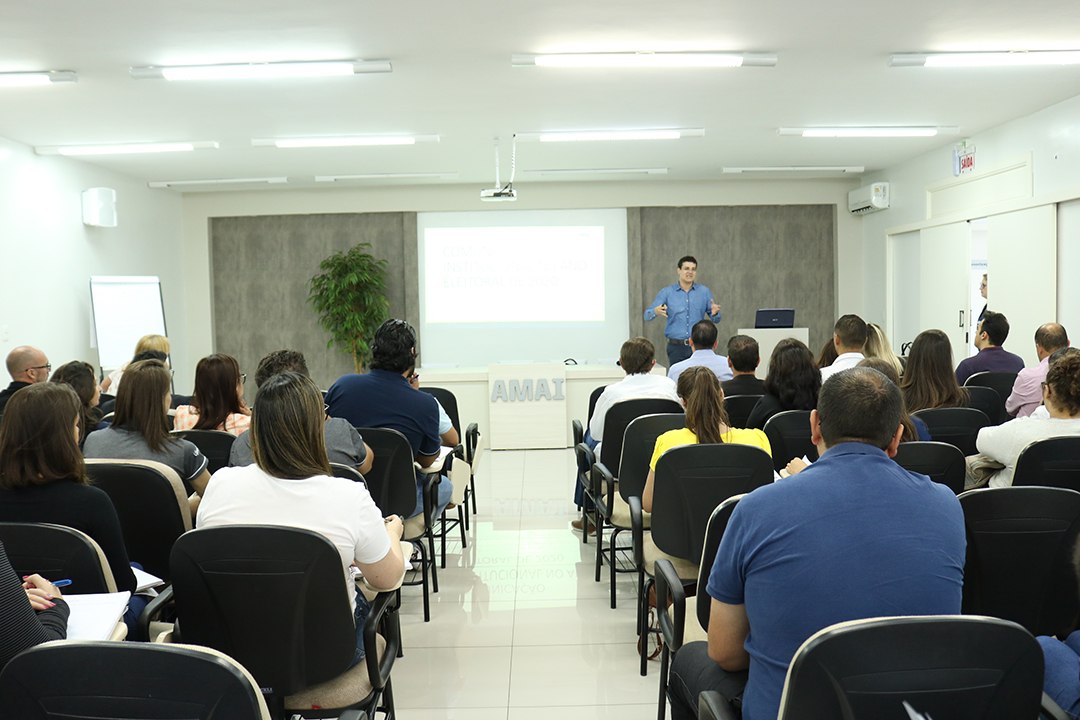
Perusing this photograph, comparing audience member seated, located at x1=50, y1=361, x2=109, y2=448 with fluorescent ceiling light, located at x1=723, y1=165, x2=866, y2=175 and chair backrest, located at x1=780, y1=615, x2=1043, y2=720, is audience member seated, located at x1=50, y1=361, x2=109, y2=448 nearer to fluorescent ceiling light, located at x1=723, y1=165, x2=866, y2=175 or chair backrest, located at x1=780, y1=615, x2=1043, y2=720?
chair backrest, located at x1=780, y1=615, x2=1043, y2=720

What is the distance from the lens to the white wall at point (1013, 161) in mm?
7480

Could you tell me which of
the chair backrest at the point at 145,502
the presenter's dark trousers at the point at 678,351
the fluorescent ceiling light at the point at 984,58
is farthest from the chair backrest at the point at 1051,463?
the presenter's dark trousers at the point at 678,351

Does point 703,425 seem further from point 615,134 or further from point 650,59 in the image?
point 615,134

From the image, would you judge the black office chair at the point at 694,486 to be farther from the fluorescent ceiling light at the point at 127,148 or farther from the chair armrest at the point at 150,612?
the fluorescent ceiling light at the point at 127,148

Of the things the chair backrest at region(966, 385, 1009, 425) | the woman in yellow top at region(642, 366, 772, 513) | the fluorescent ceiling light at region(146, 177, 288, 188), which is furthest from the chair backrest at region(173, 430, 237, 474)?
the fluorescent ceiling light at region(146, 177, 288, 188)

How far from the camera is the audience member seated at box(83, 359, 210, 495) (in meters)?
3.35

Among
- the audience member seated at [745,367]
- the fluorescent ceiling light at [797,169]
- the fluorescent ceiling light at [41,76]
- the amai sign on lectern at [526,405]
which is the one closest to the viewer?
the audience member seated at [745,367]

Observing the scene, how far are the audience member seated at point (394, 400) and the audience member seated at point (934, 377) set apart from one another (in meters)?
2.31

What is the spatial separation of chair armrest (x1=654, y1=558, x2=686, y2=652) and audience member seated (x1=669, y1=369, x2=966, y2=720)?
0.60 meters

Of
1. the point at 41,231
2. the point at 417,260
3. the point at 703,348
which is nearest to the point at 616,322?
the point at 417,260

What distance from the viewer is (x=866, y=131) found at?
8.62m

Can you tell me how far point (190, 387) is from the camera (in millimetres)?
12359

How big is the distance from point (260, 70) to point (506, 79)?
5.61 feet

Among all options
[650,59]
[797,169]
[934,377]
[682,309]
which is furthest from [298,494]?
[797,169]
